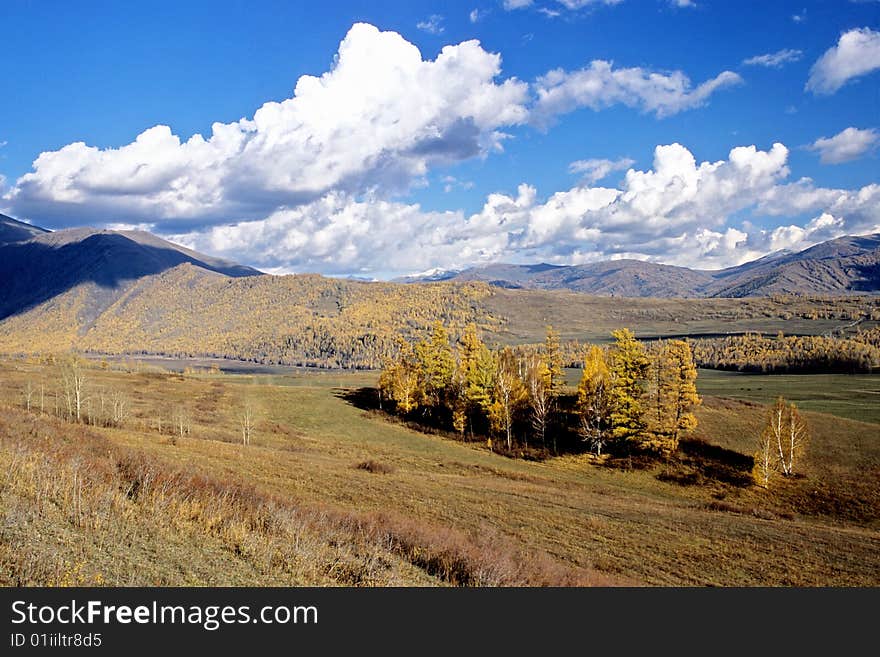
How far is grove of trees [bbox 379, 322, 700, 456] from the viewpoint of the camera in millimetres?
58125

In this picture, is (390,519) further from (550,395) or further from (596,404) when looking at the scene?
(550,395)

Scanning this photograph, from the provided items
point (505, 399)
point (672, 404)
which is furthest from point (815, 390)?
point (505, 399)

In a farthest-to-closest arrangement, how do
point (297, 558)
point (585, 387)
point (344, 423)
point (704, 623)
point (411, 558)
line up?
point (344, 423) → point (585, 387) → point (411, 558) → point (297, 558) → point (704, 623)

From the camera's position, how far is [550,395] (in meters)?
71.2

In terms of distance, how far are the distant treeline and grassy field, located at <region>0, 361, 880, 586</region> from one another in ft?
386

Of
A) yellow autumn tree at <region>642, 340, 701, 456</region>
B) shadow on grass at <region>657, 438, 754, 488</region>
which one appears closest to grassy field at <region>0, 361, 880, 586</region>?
shadow on grass at <region>657, 438, 754, 488</region>

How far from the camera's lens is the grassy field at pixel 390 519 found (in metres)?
11.1

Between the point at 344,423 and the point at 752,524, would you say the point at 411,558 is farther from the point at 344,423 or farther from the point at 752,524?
the point at 344,423

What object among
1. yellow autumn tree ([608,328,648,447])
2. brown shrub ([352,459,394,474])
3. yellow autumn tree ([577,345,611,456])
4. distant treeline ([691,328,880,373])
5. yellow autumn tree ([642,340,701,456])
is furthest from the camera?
distant treeline ([691,328,880,373])

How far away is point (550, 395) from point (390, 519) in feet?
180

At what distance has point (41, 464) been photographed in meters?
15.2

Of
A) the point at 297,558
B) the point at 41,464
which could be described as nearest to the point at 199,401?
the point at 41,464

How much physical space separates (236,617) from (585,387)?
194 ft

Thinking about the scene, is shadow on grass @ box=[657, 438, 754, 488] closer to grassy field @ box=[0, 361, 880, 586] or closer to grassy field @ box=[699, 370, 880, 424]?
grassy field @ box=[0, 361, 880, 586]
